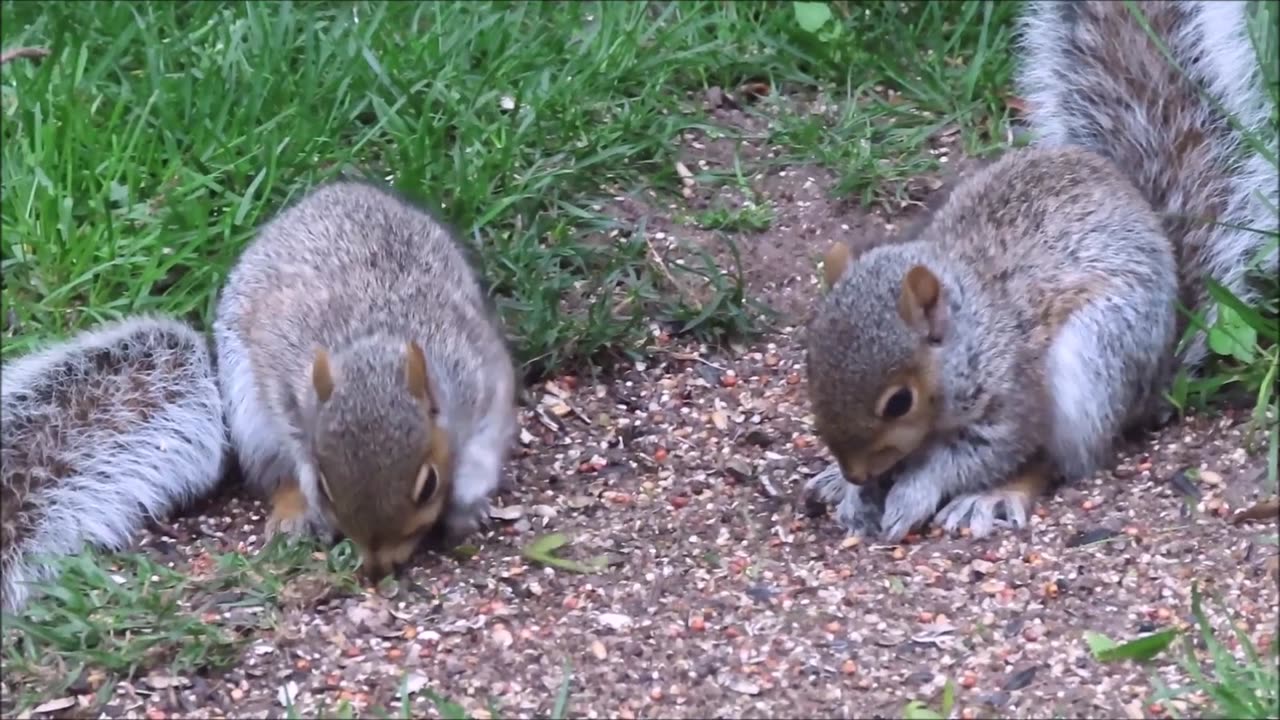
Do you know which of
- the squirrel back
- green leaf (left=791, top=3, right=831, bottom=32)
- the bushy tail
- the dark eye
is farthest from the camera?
green leaf (left=791, top=3, right=831, bottom=32)

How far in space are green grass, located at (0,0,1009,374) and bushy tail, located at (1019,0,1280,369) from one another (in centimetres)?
62

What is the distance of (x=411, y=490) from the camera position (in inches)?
131

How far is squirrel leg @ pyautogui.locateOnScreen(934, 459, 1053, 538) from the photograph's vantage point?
3617mm

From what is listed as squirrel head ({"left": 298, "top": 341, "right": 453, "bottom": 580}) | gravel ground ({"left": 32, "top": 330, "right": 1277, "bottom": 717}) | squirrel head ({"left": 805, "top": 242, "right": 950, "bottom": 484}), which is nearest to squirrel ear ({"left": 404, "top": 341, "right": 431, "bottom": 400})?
squirrel head ({"left": 298, "top": 341, "right": 453, "bottom": 580})

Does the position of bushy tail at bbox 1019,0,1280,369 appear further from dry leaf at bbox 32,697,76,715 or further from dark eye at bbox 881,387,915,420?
dry leaf at bbox 32,697,76,715

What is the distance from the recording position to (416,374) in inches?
134

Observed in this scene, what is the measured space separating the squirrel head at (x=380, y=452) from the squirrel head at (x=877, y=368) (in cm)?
79

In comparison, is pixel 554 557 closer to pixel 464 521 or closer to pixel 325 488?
pixel 464 521

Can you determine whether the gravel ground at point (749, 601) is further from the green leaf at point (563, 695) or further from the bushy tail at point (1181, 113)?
the bushy tail at point (1181, 113)

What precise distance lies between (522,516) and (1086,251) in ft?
4.46

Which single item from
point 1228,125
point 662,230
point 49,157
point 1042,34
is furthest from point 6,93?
point 1228,125

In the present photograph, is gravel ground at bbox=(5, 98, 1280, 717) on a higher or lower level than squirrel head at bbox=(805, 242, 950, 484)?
lower

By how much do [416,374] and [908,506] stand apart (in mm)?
1081

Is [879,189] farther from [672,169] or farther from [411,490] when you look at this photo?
[411,490]
